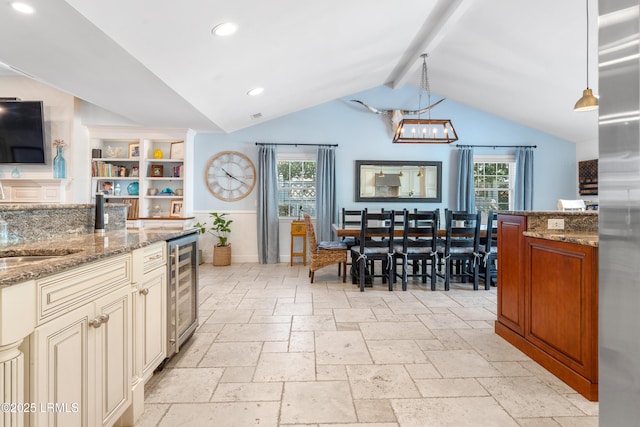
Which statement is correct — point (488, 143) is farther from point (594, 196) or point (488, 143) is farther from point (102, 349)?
point (102, 349)

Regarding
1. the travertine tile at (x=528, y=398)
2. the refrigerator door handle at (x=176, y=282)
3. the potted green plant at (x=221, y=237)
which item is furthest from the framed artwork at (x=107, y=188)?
the travertine tile at (x=528, y=398)

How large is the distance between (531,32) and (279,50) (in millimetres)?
2897

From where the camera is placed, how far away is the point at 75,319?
1.17 m

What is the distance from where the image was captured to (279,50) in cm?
330

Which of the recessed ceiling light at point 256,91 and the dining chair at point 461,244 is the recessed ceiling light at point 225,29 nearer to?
the recessed ceiling light at point 256,91

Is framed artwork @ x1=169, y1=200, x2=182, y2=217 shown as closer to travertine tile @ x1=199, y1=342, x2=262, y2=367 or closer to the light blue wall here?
the light blue wall

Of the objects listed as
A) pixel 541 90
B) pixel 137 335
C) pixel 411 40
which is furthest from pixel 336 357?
pixel 541 90

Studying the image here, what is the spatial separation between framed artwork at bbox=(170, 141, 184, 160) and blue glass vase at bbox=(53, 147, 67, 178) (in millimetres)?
1550

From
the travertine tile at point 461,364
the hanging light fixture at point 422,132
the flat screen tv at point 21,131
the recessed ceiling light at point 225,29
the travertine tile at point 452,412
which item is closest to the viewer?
the travertine tile at point 452,412

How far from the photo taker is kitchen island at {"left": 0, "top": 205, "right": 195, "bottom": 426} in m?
0.93

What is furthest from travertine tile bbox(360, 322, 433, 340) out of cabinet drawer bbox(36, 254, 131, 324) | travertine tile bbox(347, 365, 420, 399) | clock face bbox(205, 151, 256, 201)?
clock face bbox(205, 151, 256, 201)

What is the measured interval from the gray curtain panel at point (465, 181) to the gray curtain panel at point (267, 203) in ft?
11.1

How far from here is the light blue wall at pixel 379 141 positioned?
5926mm

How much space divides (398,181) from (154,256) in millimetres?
4891
